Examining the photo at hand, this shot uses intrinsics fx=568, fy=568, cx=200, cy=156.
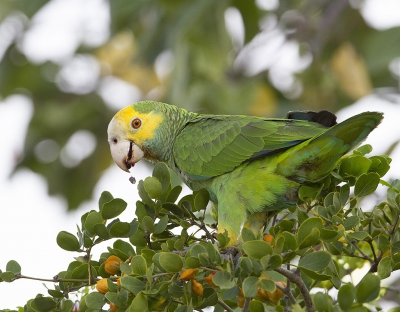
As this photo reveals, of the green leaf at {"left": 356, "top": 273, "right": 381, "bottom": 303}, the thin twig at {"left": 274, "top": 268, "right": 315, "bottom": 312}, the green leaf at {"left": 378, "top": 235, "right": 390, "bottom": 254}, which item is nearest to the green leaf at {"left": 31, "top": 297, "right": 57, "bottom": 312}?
the thin twig at {"left": 274, "top": 268, "right": 315, "bottom": 312}

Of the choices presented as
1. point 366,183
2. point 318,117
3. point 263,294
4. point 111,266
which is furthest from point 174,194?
point 318,117

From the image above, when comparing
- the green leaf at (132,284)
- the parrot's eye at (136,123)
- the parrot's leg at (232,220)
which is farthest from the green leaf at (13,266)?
the parrot's eye at (136,123)

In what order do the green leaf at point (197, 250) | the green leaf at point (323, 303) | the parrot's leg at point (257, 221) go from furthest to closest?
1. the parrot's leg at point (257, 221)
2. the green leaf at point (197, 250)
3. the green leaf at point (323, 303)

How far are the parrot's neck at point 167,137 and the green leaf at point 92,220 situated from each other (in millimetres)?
1060

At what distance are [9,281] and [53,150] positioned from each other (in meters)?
4.28

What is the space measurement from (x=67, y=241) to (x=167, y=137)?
118 centimetres

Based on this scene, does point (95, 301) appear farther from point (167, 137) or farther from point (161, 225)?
point (167, 137)

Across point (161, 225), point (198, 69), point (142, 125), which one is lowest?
point (161, 225)

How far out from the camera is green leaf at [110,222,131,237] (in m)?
1.95

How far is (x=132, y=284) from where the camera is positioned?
173 cm

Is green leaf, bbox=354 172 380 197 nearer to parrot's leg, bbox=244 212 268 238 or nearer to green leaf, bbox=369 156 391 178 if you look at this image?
green leaf, bbox=369 156 391 178

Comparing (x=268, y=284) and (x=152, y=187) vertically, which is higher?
(x=152, y=187)

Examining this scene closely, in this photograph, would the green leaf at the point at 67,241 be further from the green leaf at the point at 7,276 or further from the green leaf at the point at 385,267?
the green leaf at the point at 385,267

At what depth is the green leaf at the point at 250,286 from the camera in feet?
5.24
